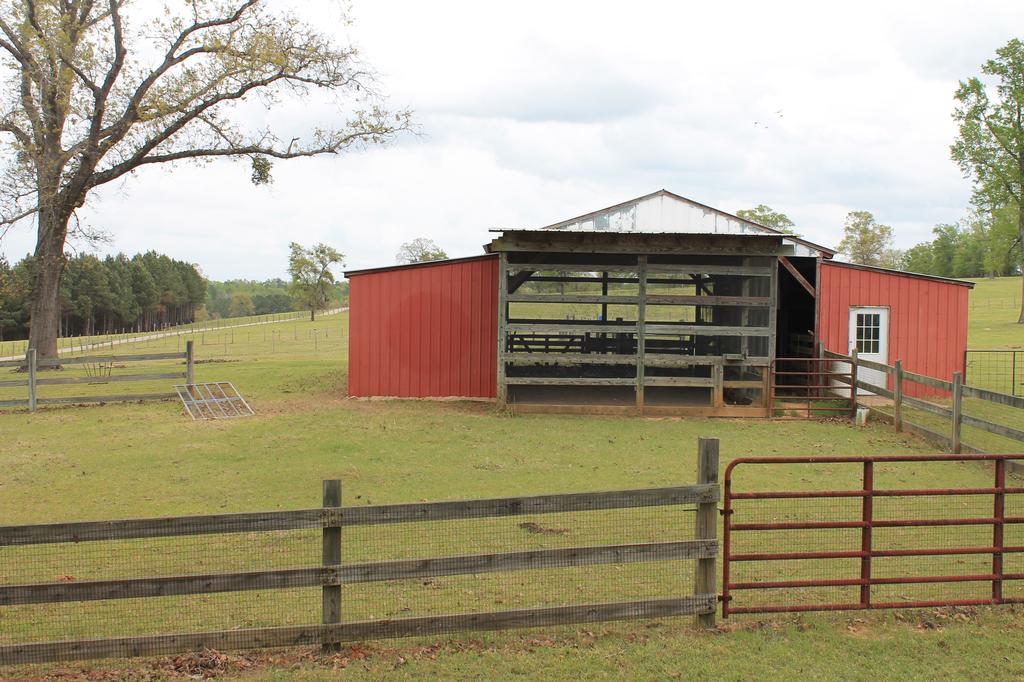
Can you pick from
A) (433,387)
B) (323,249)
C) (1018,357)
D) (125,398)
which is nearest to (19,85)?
(125,398)

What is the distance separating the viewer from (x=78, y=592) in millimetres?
4695

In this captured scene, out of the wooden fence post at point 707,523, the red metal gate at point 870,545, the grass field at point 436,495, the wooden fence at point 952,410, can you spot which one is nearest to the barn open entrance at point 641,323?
the grass field at point 436,495

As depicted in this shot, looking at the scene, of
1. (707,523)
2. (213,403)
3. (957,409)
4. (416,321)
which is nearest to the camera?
(707,523)

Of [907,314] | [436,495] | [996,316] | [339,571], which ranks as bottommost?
[436,495]

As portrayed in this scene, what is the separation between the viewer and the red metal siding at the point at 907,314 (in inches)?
755

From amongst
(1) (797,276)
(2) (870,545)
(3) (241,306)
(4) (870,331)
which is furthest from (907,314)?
(3) (241,306)

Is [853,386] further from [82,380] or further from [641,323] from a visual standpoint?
[82,380]

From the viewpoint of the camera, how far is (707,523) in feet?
17.4

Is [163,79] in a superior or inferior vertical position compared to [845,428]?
superior

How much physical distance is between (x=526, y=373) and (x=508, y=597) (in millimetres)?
15235

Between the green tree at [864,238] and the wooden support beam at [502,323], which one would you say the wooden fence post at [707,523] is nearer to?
the wooden support beam at [502,323]

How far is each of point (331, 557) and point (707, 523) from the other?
242 centimetres

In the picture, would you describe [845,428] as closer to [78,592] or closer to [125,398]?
[78,592]

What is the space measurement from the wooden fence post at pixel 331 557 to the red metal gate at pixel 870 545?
2508 mm
